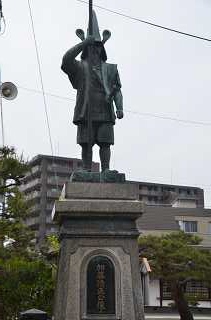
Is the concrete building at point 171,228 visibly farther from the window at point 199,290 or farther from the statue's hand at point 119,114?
the statue's hand at point 119,114

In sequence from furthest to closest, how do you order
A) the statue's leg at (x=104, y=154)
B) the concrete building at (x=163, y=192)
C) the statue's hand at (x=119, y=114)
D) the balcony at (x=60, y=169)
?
1. the concrete building at (x=163, y=192)
2. the balcony at (x=60, y=169)
3. the statue's leg at (x=104, y=154)
4. the statue's hand at (x=119, y=114)

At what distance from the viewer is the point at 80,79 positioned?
9.22 metres

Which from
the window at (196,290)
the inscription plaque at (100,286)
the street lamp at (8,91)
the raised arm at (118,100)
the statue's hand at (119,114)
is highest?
the street lamp at (8,91)

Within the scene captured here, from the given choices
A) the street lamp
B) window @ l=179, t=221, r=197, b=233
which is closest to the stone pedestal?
the street lamp

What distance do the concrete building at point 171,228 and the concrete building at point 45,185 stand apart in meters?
25.8

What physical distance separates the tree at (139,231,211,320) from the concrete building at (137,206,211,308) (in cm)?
1032

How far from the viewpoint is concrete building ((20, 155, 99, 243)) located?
66375 millimetres

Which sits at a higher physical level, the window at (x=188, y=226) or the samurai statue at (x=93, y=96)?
the window at (x=188, y=226)

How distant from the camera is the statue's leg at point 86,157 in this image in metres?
8.91

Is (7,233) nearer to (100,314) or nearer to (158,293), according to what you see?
(100,314)

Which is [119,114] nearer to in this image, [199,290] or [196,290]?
[196,290]

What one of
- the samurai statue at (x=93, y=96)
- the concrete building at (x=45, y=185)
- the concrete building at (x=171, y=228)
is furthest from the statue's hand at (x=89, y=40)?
the concrete building at (x=45, y=185)

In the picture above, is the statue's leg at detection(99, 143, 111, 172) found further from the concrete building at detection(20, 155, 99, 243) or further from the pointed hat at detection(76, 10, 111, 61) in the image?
the concrete building at detection(20, 155, 99, 243)

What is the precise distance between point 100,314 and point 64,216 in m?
1.61
